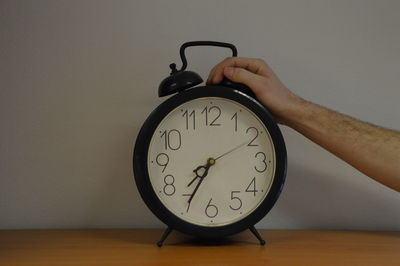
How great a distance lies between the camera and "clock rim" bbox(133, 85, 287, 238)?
0.98 m

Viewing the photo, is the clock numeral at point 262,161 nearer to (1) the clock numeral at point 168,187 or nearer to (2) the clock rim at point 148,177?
(2) the clock rim at point 148,177

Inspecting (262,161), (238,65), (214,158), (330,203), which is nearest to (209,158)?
(214,158)

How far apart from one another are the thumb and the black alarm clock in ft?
0.09

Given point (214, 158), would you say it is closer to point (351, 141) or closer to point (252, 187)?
point (252, 187)

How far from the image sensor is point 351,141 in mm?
1088

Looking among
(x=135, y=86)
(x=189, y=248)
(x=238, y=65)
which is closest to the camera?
(x=189, y=248)

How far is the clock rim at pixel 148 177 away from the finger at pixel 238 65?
2.4 inches

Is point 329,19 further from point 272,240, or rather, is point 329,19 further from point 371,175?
point 272,240

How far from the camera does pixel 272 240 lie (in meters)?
1.08

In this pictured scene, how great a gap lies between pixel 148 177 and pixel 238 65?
32cm

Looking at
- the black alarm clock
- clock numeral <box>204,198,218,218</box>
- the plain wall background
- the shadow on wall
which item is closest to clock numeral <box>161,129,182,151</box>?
the black alarm clock

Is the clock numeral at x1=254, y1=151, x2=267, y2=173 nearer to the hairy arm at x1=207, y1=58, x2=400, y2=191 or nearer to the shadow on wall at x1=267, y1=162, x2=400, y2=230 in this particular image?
the hairy arm at x1=207, y1=58, x2=400, y2=191

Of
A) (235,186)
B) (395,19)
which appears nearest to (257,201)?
(235,186)

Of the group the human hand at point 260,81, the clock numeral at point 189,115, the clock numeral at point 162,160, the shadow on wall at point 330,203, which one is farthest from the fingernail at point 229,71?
the shadow on wall at point 330,203
